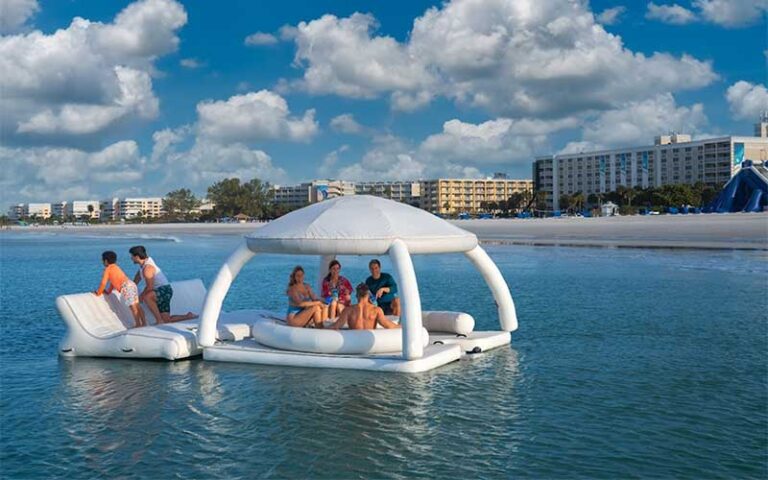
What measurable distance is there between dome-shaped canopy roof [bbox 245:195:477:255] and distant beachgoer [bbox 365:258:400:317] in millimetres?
1110

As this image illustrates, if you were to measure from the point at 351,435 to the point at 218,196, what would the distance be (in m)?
186

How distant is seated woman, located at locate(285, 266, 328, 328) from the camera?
1312 cm

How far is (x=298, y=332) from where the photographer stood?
12.8 metres

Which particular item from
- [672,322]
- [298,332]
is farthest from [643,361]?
[298,332]

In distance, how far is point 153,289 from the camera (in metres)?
14.7

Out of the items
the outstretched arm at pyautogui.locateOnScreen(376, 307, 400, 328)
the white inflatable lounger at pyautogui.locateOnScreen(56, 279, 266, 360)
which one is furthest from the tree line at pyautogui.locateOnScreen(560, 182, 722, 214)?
the outstretched arm at pyautogui.locateOnScreen(376, 307, 400, 328)

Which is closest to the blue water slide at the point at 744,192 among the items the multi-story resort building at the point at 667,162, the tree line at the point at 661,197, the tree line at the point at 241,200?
the tree line at the point at 661,197

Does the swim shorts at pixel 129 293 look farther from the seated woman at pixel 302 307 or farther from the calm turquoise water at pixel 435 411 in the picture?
the seated woman at pixel 302 307

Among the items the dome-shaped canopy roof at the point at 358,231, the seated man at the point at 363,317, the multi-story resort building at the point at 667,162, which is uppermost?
the multi-story resort building at the point at 667,162

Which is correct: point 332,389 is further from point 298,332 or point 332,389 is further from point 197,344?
point 197,344

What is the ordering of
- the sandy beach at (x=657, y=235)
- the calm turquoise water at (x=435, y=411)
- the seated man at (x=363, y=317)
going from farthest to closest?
1. the sandy beach at (x=657, y=235)
2. the seated man at (x=363, y=317)
3. the calm turquoise water at (x=435, y=411)

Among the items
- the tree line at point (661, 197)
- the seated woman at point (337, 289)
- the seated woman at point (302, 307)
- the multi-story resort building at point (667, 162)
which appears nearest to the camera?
the seated woman at point (302, 307)

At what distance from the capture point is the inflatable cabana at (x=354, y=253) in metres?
11.9

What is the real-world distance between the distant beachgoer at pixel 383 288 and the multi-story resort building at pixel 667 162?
159 metres
